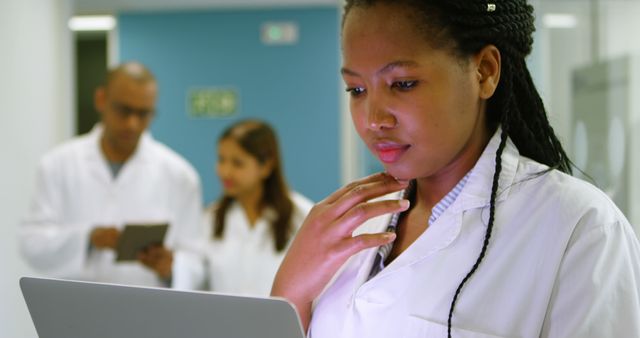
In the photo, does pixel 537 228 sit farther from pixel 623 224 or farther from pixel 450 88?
pixel 450 88

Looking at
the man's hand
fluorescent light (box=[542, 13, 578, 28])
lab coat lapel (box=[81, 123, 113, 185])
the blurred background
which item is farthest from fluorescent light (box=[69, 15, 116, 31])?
fluorescent light (box=[542, 13, 578, 28])

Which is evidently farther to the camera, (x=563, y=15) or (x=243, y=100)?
(x=243, y=100)

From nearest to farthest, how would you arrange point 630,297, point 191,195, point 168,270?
1. point 630,297
2. point 168,270
3. point 191,195

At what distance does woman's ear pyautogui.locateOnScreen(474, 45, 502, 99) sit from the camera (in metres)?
0.90

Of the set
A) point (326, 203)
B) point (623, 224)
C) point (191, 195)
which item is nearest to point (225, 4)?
point (191, 195)

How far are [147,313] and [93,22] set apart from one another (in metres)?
4.68

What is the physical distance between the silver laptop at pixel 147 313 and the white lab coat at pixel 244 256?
64.8 inches

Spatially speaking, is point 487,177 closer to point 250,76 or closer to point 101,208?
point 101,208

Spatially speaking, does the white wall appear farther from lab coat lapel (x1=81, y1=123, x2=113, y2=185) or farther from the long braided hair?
the long braided hair

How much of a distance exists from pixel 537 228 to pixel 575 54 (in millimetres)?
1822

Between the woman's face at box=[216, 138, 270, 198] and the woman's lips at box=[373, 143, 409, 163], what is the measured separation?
1.75m

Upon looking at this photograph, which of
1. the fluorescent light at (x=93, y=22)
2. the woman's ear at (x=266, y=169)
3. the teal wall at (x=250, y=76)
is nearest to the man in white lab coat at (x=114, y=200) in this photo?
the woman's ear at (x=266, y=169)

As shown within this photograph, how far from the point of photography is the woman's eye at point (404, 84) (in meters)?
0.88

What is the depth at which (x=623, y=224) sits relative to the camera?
2.63ft
